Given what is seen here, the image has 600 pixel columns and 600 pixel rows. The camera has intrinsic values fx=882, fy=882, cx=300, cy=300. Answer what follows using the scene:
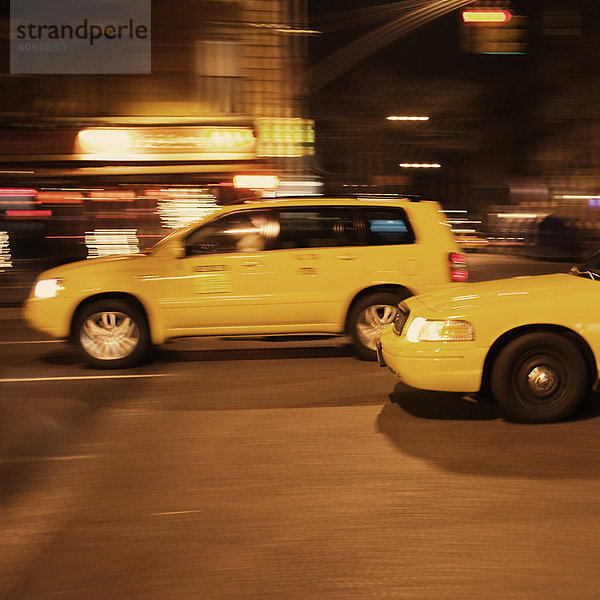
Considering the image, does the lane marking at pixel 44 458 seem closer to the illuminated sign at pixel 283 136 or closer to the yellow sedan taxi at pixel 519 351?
the yellow sedan taxi at pixel 519 351

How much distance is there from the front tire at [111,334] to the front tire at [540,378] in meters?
4.14

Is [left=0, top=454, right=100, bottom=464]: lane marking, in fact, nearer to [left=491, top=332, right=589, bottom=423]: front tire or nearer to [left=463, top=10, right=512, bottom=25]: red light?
[left=491, top=332, right=589, bottom=423]: front tire

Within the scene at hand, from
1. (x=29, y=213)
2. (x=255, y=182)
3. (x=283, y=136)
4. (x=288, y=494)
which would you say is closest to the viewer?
(x=288, y=494)

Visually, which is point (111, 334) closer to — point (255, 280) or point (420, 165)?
point (255, 280)

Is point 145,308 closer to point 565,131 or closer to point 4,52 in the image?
point 4,52

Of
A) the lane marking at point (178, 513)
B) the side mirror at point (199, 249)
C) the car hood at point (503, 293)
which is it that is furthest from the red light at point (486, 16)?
the lane marking at point (178, 513)

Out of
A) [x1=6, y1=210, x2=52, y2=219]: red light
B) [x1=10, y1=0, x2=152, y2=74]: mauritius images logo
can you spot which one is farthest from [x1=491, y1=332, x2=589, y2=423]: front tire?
[x1=10, y1=0, x2=152, y2=74]: mauritius images logo

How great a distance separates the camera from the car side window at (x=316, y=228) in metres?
9.33

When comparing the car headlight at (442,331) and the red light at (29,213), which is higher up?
the red light at (29,213)

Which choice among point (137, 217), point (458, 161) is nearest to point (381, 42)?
point (137, 217)

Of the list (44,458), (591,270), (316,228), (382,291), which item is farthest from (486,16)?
(44,458)

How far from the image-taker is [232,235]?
9258 mm

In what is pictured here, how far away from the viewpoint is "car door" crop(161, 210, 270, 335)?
9070 mm

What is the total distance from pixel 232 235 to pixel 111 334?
1.62m
